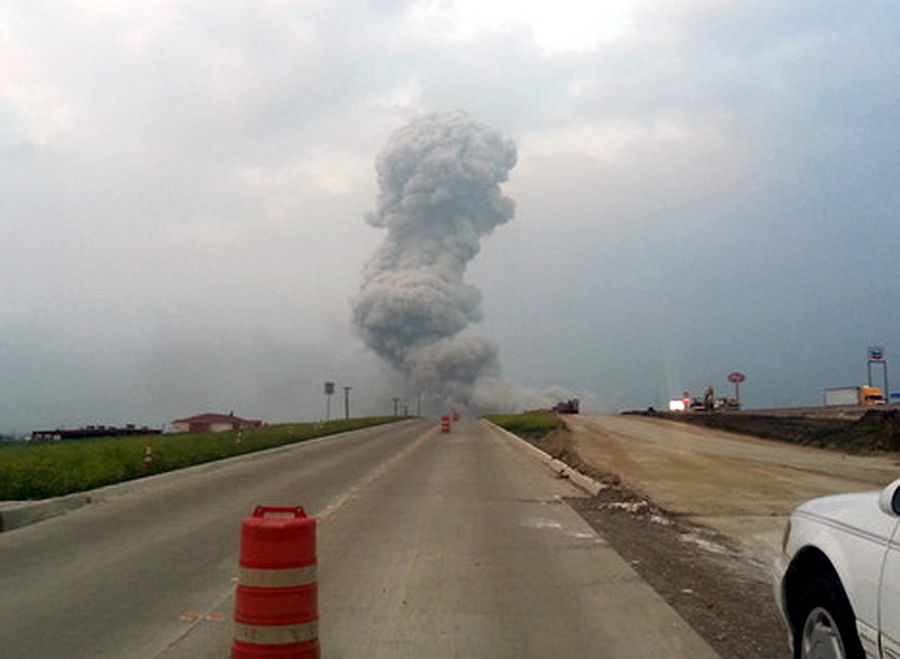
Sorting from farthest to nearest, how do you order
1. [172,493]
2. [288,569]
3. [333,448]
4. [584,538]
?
[333,448]
[172,493]
[584,538]
[288,569]

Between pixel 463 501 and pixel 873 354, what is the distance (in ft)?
225

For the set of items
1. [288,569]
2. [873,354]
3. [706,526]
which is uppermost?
[873,354]

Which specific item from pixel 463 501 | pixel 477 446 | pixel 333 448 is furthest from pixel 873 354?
pixel 463 501

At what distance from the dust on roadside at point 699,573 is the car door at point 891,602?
7.95 ft

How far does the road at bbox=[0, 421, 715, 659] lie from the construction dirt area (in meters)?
0.38

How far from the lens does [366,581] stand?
863 cm

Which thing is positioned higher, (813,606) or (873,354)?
(873,354)

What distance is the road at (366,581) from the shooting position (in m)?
6.39

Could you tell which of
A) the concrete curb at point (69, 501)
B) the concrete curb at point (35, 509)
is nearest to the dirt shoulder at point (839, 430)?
the concrete curb at point (69, 501)

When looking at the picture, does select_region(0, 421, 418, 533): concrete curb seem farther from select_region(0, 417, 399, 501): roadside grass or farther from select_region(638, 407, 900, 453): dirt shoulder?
select_region(638, 407, 900, 453): dirt shoulder

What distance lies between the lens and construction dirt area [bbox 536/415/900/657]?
7367mm

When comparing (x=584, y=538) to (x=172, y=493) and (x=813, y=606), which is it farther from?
(x=172, y=493)

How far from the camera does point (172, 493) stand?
17172mm

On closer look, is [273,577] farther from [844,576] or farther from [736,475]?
[736,475]
